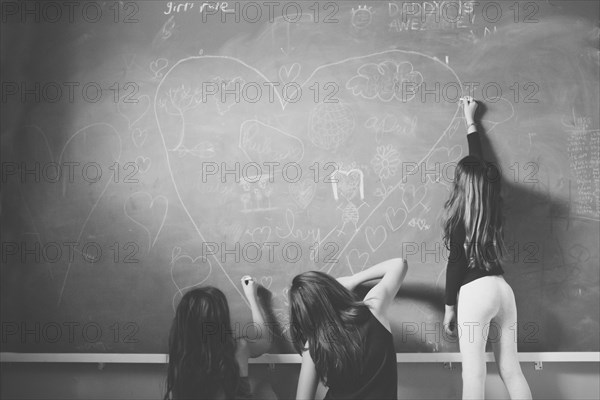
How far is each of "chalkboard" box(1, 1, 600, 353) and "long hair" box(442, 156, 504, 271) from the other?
0.11 m

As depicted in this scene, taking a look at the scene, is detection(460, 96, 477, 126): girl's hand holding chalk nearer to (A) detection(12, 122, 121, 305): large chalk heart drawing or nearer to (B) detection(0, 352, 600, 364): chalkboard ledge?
(B) detection(0, 352, 600, 364): chalkboard ledge

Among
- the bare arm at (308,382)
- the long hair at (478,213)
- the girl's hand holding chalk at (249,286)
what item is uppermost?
the long hair at (478,213)

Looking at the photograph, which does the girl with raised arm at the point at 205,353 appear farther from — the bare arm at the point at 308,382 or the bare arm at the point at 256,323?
the bare arm at the point at 308,382

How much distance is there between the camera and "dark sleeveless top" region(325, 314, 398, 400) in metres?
2.08

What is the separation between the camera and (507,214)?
8.11 ft

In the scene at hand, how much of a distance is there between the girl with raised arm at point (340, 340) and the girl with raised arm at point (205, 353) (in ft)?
0.86

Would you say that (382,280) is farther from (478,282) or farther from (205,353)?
(205,353)

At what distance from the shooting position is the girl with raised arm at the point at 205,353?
6.96 ft

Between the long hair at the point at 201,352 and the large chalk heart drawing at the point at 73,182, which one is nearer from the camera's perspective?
the long hair at the point at 201,352

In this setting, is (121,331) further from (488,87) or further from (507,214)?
(488,87)

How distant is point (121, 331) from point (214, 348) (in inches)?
22.3

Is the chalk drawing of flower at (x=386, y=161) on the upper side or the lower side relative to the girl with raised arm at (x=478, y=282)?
upper

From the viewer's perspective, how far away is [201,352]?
84.6 inches

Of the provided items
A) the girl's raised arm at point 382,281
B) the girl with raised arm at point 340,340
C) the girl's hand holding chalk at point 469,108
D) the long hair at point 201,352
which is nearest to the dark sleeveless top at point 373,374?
the girl with raised arm at point 340,340
